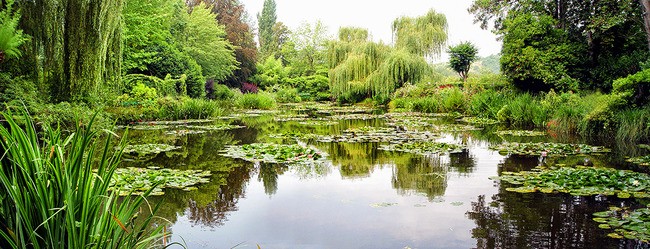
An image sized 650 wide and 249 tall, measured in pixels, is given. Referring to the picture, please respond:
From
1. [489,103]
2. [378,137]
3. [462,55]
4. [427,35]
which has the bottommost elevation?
[378,137]

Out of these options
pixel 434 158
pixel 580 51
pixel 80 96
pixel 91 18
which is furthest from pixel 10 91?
pixel 580 51

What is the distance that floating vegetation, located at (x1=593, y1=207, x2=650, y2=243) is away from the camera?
2875 millimetres

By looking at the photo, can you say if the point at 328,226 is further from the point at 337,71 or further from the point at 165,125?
the point at 337,71

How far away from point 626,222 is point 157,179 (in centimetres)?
436

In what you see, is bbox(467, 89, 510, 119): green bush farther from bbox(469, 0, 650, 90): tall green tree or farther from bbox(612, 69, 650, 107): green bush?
bbox(612, 69, 650, 107): green bush

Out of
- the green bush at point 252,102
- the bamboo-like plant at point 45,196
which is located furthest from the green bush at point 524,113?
the green bush at point 252,102

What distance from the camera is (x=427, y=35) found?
20.8m

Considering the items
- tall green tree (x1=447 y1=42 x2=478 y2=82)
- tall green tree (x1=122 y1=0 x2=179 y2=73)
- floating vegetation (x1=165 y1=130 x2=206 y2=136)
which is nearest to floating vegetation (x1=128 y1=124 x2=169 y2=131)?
floating vegetation (x1=165 y1=130 x2=206 y2=136)

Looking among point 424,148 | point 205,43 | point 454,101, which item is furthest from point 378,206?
point 205,43

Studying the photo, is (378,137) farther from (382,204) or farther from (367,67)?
(367,67)

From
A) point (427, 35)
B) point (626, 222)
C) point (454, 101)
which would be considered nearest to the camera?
point (626, 222)

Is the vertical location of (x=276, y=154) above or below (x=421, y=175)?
above

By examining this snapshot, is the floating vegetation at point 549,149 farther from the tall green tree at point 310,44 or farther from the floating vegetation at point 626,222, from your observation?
the tall green tree at point 310,44

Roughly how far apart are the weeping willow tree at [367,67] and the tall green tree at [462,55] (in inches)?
102
